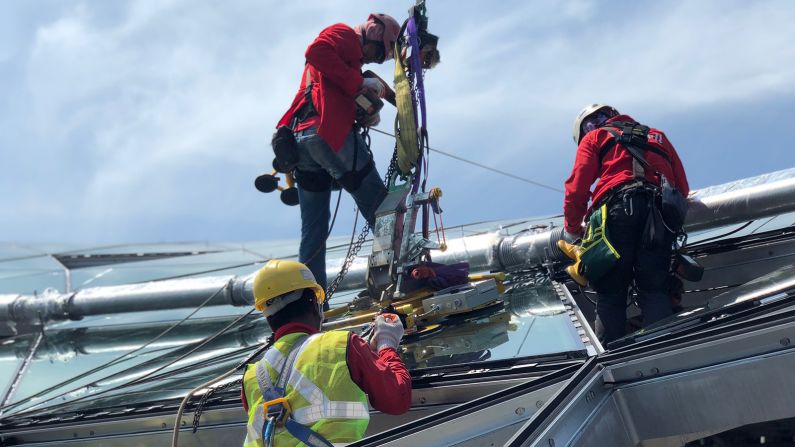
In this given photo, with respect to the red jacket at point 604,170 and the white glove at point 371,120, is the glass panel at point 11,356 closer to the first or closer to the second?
the white glove at point 371,120

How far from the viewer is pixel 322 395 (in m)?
2.60

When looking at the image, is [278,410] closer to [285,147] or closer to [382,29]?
[285,147]

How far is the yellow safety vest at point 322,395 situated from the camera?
2.58 metres

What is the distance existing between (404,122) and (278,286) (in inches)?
90.7

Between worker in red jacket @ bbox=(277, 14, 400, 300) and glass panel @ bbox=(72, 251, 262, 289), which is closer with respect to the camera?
worker in red jacket @ bbox=(277, 14, 400, 300)

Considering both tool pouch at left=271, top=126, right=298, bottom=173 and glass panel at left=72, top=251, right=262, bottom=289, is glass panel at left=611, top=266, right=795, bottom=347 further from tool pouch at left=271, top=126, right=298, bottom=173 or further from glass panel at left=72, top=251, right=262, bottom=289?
glass panel at left=72, top=251, right=262, bottom=289

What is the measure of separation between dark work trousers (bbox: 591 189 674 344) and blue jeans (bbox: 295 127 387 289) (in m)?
1.72

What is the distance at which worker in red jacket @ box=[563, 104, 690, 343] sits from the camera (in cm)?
403

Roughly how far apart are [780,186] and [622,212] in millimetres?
1506

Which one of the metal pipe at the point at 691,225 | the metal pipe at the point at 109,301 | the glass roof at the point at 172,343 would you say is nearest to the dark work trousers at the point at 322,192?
the glass roof at the point at 172,343

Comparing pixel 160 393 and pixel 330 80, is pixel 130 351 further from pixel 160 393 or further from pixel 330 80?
pixel 330 80

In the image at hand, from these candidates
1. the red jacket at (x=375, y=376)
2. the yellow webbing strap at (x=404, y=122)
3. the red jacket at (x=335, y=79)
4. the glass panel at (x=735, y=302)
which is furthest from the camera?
the yellow webbing strap at (x=404, y=122)

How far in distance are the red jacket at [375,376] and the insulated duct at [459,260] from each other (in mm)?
2635

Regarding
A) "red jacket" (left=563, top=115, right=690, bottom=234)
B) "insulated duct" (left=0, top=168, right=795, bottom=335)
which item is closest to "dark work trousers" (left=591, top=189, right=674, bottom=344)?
"red jacket" (left=563, top=115, right=690, bottom=234)
